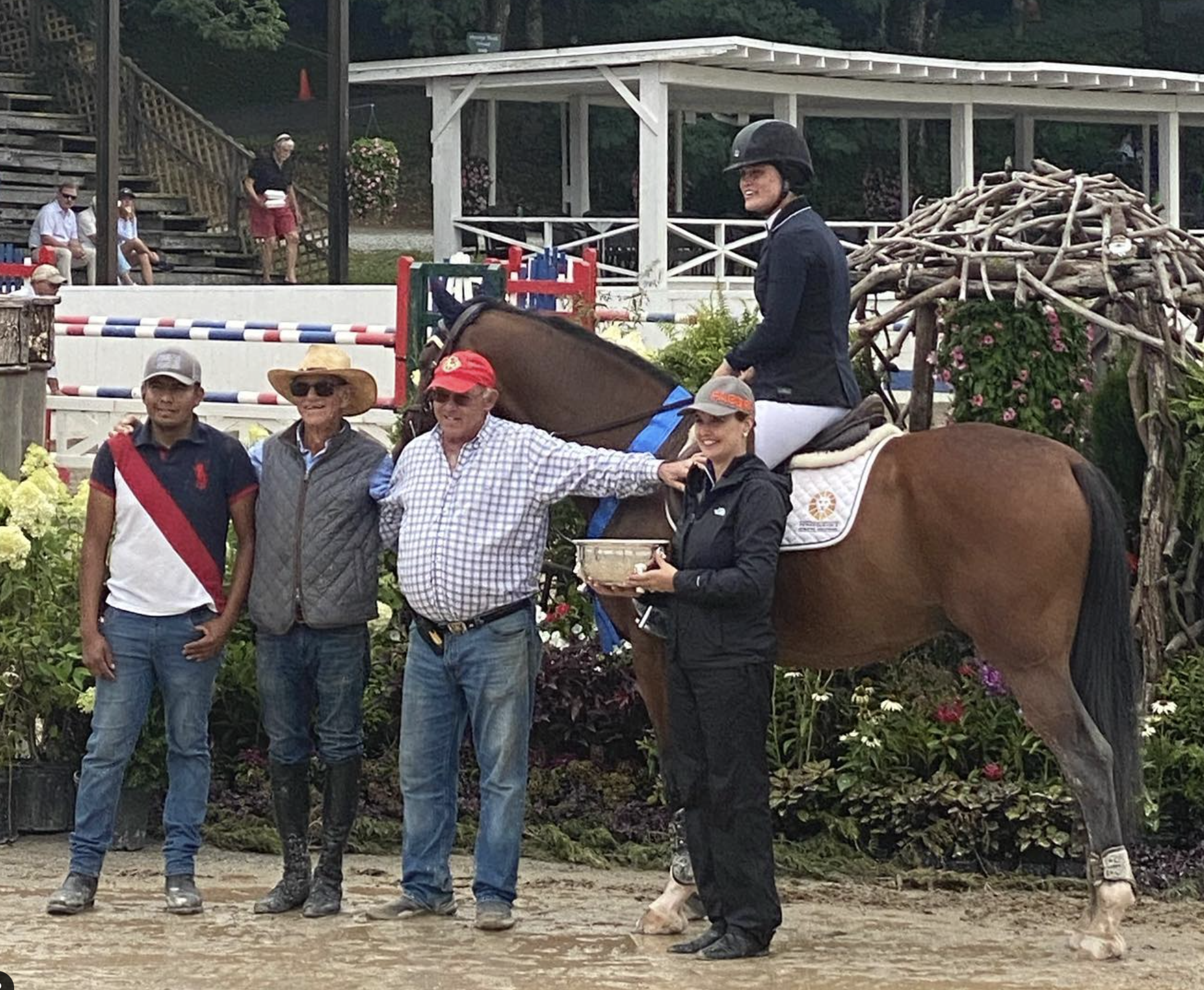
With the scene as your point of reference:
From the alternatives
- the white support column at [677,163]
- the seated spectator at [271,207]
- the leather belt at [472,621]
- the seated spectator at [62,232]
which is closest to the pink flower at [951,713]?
the leather belt at [472,621]

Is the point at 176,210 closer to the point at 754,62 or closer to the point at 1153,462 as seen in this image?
the point at 754,62

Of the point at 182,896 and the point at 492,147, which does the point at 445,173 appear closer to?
the point at 492,147

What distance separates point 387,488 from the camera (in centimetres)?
696

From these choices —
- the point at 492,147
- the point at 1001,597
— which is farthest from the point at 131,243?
the point at 1001,597

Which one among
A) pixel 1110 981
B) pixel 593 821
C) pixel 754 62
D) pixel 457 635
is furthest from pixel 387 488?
pixel 754 62

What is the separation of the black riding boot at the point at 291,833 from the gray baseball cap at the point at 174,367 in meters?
1.30

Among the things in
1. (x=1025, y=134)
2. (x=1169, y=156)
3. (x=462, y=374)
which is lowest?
(x=462, y=374)

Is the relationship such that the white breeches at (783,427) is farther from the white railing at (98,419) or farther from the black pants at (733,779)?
the white railing at (98,419)

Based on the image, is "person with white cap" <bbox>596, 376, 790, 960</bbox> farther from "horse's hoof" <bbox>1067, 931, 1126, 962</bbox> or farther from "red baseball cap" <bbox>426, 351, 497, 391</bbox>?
"horse's hoof" <bbox>1067, 931, 1126, 962</bbox>

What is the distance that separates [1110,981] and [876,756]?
207 cm

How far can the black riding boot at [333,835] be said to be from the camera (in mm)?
7031

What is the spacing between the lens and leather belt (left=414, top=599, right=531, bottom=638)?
6727 millimetres

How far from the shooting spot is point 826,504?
262 inches

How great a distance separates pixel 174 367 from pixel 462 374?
0.99 metres
